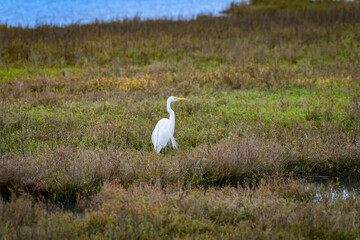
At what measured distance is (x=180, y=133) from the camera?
7.13 m

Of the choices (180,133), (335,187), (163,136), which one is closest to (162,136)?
(163,136)

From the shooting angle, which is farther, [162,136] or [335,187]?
[162,136]

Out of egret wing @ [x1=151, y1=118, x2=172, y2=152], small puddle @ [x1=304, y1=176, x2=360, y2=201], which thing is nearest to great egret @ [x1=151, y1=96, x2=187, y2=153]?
egret wing @ [x1=151, y1=118, x2=172, y2=152]

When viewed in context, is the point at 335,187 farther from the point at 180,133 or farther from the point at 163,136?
the point at 180,133

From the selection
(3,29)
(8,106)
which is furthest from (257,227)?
(3,29)

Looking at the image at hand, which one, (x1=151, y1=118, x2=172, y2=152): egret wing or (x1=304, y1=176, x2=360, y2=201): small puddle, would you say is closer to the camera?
(x1=304, y1=176, x2=360, y2=201): small puddle

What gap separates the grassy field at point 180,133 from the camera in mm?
3971

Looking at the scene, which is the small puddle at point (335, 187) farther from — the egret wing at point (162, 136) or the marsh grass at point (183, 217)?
the egret wing at point (162, 136)

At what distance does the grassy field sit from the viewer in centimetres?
397

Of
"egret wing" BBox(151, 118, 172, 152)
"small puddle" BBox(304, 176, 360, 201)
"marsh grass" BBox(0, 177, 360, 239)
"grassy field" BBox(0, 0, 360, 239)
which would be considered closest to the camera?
"marsh grass" BBox(0, 177, 360, 239)

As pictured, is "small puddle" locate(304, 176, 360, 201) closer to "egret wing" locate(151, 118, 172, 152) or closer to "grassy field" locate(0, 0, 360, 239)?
"grassy field" locate(0, 0, 360, 239)

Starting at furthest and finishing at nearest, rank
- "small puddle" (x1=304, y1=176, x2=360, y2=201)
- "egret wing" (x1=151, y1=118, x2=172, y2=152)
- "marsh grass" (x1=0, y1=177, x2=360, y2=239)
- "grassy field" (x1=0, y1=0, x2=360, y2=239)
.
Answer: "egret wing" (x1=151, y1=118, x2=172, y2=152)
"small puddle" (x1=304, y1=176, x2=360, y2=201)
"grassy field" (x1=0, y1=0, x2=360, y2=239)
"marsh grass" (x1=0, y1=177, x2=360, y2=239)

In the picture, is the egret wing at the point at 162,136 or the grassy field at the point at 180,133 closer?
the grassy field at the point at 180,133

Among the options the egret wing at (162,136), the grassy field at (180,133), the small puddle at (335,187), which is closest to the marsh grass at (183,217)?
the grassy field at (180,133)
